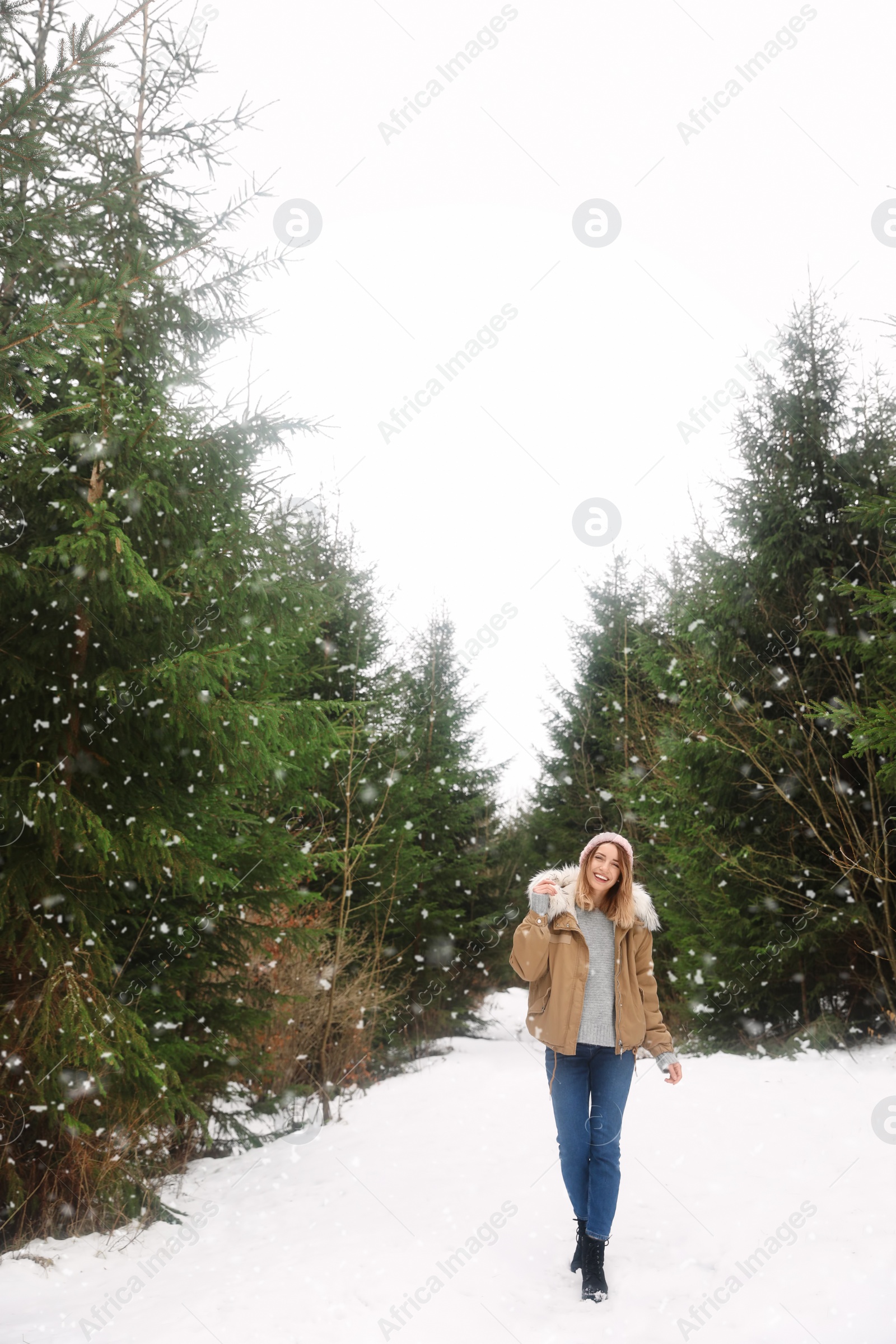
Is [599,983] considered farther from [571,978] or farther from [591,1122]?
[591,1122]

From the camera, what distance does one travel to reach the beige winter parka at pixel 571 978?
151 inches

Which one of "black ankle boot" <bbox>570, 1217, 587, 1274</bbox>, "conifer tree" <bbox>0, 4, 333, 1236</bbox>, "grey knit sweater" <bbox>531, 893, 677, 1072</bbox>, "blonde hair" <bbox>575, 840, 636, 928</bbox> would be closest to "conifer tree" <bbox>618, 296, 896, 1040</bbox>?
"blonde hair" <bbox>575, 840, 636, 928</bbox>

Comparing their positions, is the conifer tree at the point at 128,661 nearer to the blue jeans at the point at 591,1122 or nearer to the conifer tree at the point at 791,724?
the blue jeans at the point at 591,1122

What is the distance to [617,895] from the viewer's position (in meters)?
4.11

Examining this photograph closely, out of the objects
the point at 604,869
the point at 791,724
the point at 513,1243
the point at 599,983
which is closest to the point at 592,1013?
the point at 599,983

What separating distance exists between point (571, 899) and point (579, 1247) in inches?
63.5

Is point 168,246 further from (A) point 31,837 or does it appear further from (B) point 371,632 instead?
(B) point 371,632

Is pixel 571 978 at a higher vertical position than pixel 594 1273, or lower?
higher

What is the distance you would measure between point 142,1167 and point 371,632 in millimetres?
9048

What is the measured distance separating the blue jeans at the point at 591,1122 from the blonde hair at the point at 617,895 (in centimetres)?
61

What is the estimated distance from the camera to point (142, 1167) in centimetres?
516

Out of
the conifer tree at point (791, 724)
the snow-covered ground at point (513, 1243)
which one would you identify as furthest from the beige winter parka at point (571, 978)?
the conifer tree at point (791, 724)

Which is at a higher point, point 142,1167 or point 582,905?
point 582,905

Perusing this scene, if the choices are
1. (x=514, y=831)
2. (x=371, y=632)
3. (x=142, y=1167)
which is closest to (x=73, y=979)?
(x=142, y=1167)
